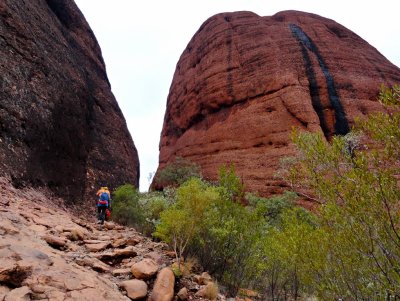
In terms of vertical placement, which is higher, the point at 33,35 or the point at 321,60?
the point at 321,60

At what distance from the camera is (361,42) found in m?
49.2

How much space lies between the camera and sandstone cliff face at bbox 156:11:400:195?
1416 inches

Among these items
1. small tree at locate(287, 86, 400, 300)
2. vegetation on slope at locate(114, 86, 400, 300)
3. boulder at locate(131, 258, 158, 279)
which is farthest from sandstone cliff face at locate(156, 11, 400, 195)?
boulder at locate(131, 258, 158, 279)

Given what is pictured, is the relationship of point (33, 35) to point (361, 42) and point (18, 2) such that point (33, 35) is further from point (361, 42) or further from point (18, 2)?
point (361, 42)

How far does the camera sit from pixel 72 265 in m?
6.25

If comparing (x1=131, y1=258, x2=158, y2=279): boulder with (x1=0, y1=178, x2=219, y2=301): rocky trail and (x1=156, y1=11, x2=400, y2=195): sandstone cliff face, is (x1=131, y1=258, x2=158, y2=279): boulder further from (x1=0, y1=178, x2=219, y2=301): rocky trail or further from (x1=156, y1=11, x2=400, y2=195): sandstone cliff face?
(x1=156, y1=11, x2=400, y2=195): sandstone cliff face

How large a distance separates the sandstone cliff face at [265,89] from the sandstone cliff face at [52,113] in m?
14.6

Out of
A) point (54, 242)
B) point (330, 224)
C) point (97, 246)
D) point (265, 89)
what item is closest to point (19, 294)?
point (54, 242)

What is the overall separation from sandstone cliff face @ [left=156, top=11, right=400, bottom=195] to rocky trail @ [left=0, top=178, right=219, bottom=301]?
24639 millimetres

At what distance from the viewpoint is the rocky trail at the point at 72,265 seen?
16.0 ft

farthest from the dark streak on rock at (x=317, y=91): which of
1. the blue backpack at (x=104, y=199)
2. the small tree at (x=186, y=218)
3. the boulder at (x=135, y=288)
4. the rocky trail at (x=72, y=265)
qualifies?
the boulder at (x=135, y=288)

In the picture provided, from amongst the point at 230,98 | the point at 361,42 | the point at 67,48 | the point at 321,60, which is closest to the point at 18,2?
the point at 67,48

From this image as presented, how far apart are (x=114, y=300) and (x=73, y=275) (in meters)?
0.87

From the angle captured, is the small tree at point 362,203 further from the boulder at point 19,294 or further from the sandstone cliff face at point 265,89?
the sandstone cliff face at point 265,89
